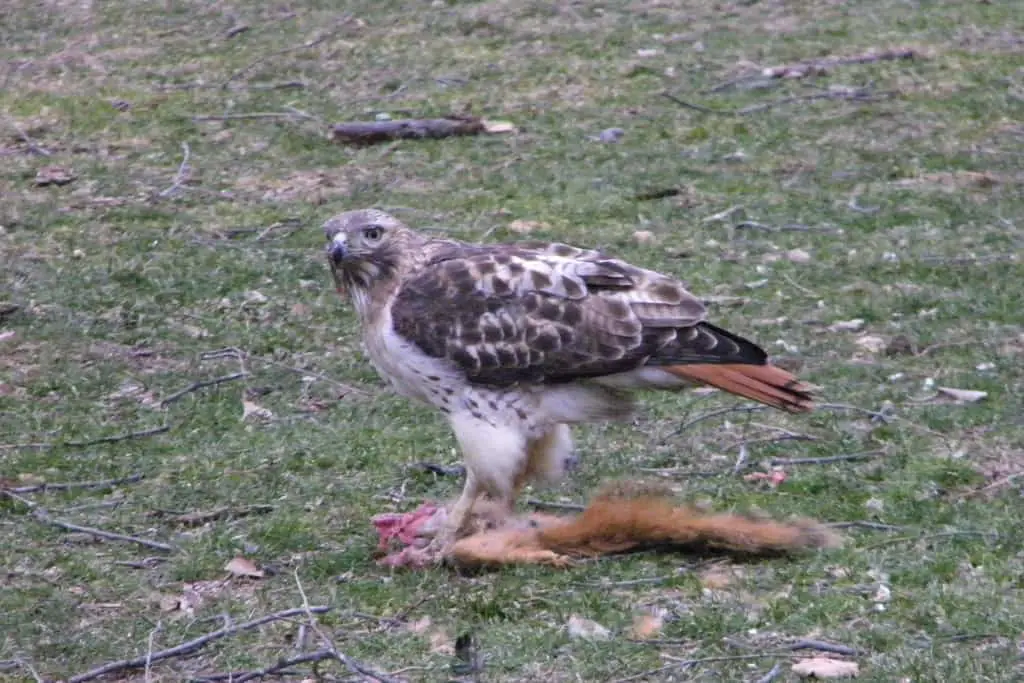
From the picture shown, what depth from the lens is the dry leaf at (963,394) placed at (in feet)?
20.5

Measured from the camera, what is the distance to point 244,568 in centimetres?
510

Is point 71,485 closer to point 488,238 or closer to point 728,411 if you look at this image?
point 728,411

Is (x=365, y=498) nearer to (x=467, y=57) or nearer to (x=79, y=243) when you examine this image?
(x=79, y=243)

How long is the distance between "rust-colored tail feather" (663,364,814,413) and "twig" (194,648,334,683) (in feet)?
4.90

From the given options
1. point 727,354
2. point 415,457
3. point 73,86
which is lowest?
point 73,86

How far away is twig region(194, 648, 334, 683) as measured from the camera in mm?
4184

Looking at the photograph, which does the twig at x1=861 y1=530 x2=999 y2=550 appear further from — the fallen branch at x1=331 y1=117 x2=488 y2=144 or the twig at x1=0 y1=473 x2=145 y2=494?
the fallen branch at x1=331 y1=117 x2=488 y2=144

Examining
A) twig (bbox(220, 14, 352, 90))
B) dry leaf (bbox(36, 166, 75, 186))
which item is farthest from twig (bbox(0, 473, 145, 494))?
twig (bbox(220, 14, 352, 90))

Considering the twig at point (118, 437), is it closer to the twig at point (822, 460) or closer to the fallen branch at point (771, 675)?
the twig at point (822, 460)

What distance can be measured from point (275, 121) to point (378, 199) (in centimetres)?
166

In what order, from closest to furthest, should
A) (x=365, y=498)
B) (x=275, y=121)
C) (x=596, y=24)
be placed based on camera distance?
(x=365, y=498), (x=275, y=121), (x=596, y=24)

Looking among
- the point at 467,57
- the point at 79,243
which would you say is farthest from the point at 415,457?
the point at 467,57

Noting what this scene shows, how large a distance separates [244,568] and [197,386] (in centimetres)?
174

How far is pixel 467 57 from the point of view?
11.5m
